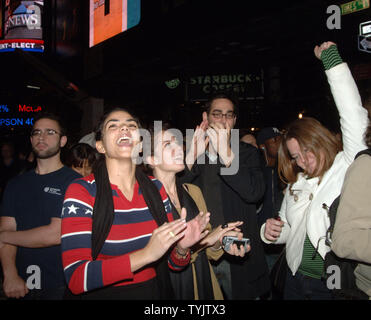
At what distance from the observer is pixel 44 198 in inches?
105

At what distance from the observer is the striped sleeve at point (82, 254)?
149 centimetres

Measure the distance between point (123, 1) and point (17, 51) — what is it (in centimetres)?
415

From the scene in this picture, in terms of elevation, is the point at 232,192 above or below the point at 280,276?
above

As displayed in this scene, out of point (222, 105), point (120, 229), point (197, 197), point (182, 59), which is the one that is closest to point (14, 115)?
point (182, 59)

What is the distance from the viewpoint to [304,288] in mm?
2379

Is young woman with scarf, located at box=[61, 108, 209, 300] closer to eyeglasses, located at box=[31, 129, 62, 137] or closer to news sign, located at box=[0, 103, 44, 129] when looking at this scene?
eyeglasses, located at box=[31, 129, 62, 137]

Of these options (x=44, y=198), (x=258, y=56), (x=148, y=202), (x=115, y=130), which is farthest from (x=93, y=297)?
(x=258, y=56)

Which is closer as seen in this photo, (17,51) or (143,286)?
(143,286)

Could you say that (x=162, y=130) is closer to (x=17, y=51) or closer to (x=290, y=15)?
(x=290, y=15)

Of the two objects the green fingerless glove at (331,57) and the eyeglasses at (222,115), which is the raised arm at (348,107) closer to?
the green fingerless glove at (331,57)

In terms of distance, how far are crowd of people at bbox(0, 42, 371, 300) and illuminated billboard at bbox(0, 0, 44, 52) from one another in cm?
780

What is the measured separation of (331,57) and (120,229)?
190 cm

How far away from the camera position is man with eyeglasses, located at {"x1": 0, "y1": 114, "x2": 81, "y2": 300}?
251cm

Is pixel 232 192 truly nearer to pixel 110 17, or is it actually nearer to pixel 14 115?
pixel 110 17
